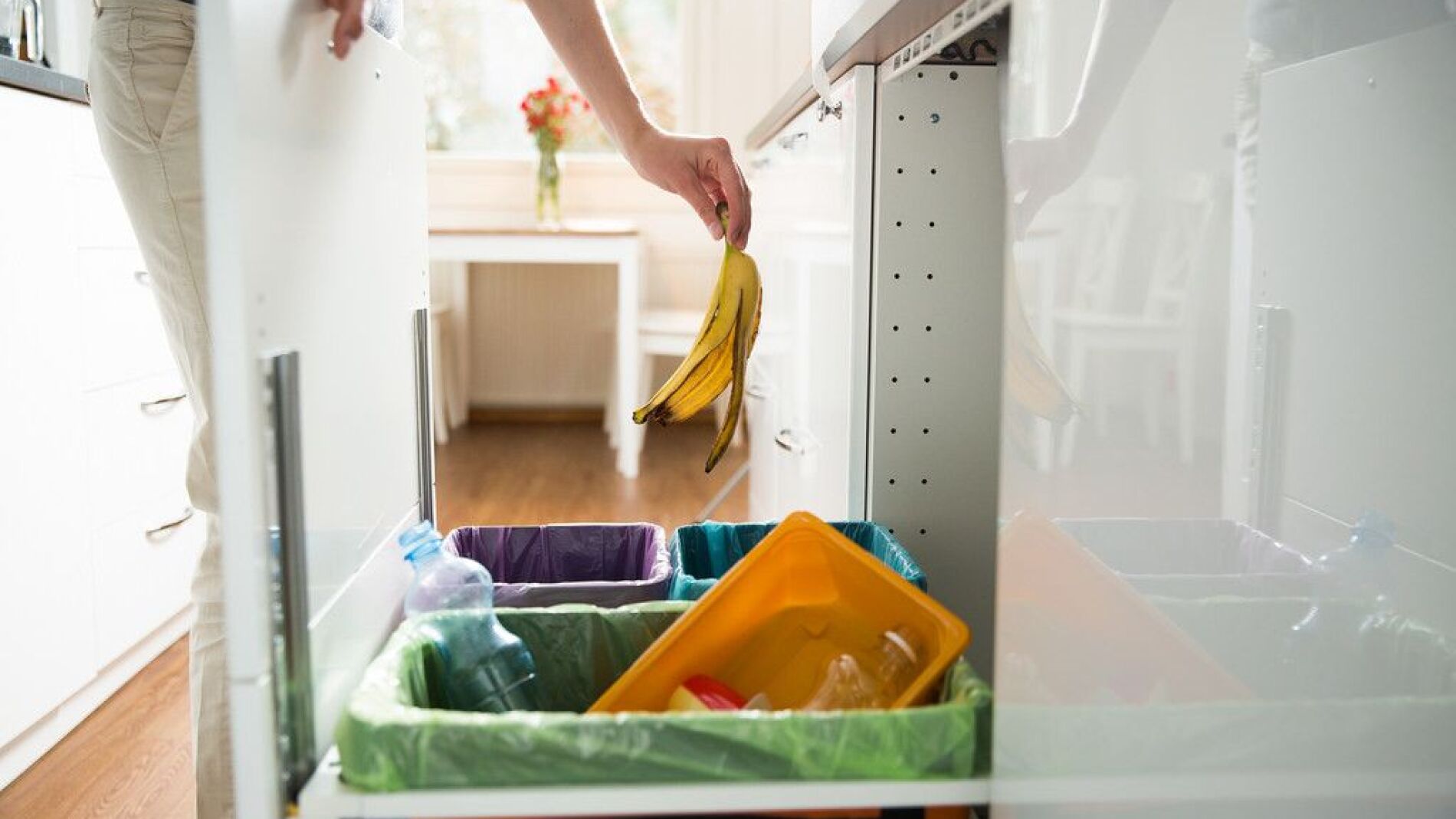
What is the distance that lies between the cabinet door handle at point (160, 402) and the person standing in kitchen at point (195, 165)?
0.98 m

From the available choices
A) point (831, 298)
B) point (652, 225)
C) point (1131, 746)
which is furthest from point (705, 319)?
point (652, 225)

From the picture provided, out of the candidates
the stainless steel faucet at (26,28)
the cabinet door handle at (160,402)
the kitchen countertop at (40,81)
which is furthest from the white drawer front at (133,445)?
the stainless steel faucet at (26,28)

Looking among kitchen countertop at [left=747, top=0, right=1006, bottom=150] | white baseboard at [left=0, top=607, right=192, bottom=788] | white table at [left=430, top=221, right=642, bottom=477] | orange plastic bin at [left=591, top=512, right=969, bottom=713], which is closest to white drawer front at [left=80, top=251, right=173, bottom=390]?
white baseboard at [left=0, top=607, right=192, bottom=788]

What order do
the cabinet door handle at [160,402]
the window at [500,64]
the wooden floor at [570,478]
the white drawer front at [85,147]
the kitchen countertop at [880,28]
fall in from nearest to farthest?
1. the kitchen countertop at [880,28]
2. the white drawer front at [85,147]
3. the cabinet door handle at [160,402]
4. the wooden floor at [570,478]
5. the window at [500,64]

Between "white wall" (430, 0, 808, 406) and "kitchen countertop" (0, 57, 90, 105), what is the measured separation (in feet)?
9.60

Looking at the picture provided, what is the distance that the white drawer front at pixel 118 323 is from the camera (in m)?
1.98

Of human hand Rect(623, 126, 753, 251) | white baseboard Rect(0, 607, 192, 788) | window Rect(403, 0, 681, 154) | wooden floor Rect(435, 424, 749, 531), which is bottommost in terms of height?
white baseboard Rect(0, 607, 192, 788)

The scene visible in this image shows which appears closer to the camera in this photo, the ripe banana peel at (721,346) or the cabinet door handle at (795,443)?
the ripe banana peel at (721,346)

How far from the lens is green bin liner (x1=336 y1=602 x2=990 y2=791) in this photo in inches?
32.3

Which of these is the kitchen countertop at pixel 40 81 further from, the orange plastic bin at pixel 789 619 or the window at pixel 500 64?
the window at pixel 500 64

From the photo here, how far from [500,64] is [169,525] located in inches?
126

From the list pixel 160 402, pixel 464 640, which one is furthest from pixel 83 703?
pixel 464 640

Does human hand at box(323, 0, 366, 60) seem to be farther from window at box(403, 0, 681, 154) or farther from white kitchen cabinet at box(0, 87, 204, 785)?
window at box(403, 0, 681, 154)

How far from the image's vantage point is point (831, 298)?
5.17 feet
